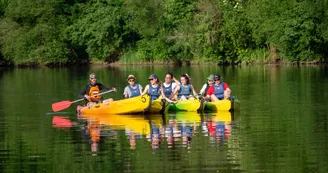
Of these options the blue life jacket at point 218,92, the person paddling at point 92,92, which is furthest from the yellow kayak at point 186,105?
the person paddling at point 92,92

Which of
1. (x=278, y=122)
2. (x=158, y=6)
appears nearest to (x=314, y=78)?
(x=278, y=122)

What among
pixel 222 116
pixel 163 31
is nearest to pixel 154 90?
pixel 222 116

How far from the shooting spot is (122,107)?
2670 cm

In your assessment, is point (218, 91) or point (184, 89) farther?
point (184, 89)

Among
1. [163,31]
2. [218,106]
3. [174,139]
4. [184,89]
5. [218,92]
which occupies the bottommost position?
[174,139]

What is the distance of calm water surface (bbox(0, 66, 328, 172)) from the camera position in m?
16.2

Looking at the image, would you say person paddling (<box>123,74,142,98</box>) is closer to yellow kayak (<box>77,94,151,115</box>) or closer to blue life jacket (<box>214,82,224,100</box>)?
yellow kayak (<box>77,94,151,115</box>)

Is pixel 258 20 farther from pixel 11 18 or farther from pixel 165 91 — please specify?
pixel 165 91

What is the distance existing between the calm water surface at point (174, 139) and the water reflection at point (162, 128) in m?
0.02

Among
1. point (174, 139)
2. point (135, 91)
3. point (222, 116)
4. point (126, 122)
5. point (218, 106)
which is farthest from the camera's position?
point (135, 91)

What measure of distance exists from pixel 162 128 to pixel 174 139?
2.72 meters

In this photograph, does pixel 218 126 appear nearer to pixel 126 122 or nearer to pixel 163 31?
pixel 126 122

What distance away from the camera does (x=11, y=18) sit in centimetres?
8569

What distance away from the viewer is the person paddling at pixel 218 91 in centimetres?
2716
